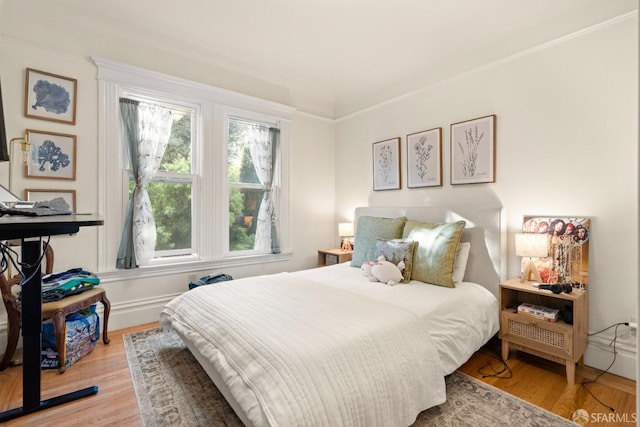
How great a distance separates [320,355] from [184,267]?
2.35m

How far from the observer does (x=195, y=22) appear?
2.74 meters

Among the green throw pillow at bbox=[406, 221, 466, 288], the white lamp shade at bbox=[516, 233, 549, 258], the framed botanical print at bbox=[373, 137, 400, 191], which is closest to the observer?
the white lamp shade at bbox=[516, 233, 549, 258]

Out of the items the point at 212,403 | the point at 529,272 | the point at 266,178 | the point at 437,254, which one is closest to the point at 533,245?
the point at 529,272

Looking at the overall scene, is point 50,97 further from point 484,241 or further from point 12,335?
point 484,241

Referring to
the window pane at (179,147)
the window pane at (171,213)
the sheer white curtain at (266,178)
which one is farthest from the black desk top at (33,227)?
the sheer white curtain at (266,178)

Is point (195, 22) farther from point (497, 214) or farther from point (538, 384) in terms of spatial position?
point (538, 384)

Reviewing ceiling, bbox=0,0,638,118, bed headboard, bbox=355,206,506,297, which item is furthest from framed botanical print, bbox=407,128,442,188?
ceiling, bbox=0,0,638,118

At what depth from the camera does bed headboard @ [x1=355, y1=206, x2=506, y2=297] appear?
2.62m

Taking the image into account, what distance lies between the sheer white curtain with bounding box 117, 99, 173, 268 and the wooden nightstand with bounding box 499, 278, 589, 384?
3.17 m

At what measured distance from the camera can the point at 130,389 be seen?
78.4 inches

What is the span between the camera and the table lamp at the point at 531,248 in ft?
7.44

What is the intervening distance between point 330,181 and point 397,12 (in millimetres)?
2321

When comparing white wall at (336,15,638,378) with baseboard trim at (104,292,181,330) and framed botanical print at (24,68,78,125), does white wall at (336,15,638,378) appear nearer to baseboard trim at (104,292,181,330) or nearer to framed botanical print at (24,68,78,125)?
baseboard trim at (104,292,181,330)

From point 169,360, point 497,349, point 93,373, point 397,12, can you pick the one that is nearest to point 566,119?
point 397,12
